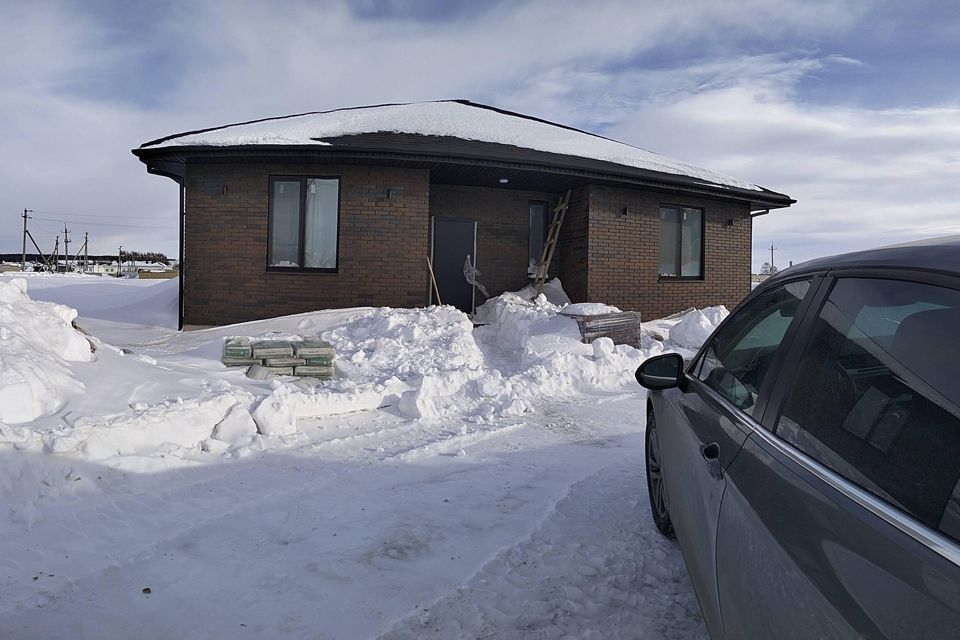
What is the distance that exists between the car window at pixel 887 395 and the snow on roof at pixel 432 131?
9.79 meters

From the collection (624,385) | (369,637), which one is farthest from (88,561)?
(624,385)

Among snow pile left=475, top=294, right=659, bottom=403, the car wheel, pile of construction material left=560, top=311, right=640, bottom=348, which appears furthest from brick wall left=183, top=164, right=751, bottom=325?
the car wheel

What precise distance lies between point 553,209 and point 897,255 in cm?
1202

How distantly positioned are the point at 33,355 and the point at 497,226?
377 inches

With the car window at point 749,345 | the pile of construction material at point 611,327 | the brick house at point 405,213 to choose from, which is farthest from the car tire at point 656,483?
the brick house at point 405,213

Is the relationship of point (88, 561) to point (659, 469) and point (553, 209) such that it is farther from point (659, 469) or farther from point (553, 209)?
point (553, 209)

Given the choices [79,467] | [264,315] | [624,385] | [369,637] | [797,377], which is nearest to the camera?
[797,377]

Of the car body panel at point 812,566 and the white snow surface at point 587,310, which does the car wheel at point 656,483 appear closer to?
the car body panel at point 812,566

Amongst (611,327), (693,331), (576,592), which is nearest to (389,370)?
(611,327)

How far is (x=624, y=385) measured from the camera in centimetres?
753

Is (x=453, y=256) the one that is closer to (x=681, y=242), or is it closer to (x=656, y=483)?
(x=681, y=242)

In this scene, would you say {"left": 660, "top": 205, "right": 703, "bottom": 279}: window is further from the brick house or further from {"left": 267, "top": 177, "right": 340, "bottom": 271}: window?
{"left": 267, "top": 177, "right": 340, "bottom": 271}: window

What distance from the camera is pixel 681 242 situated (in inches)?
530

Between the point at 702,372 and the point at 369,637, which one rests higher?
the point at 702,372
